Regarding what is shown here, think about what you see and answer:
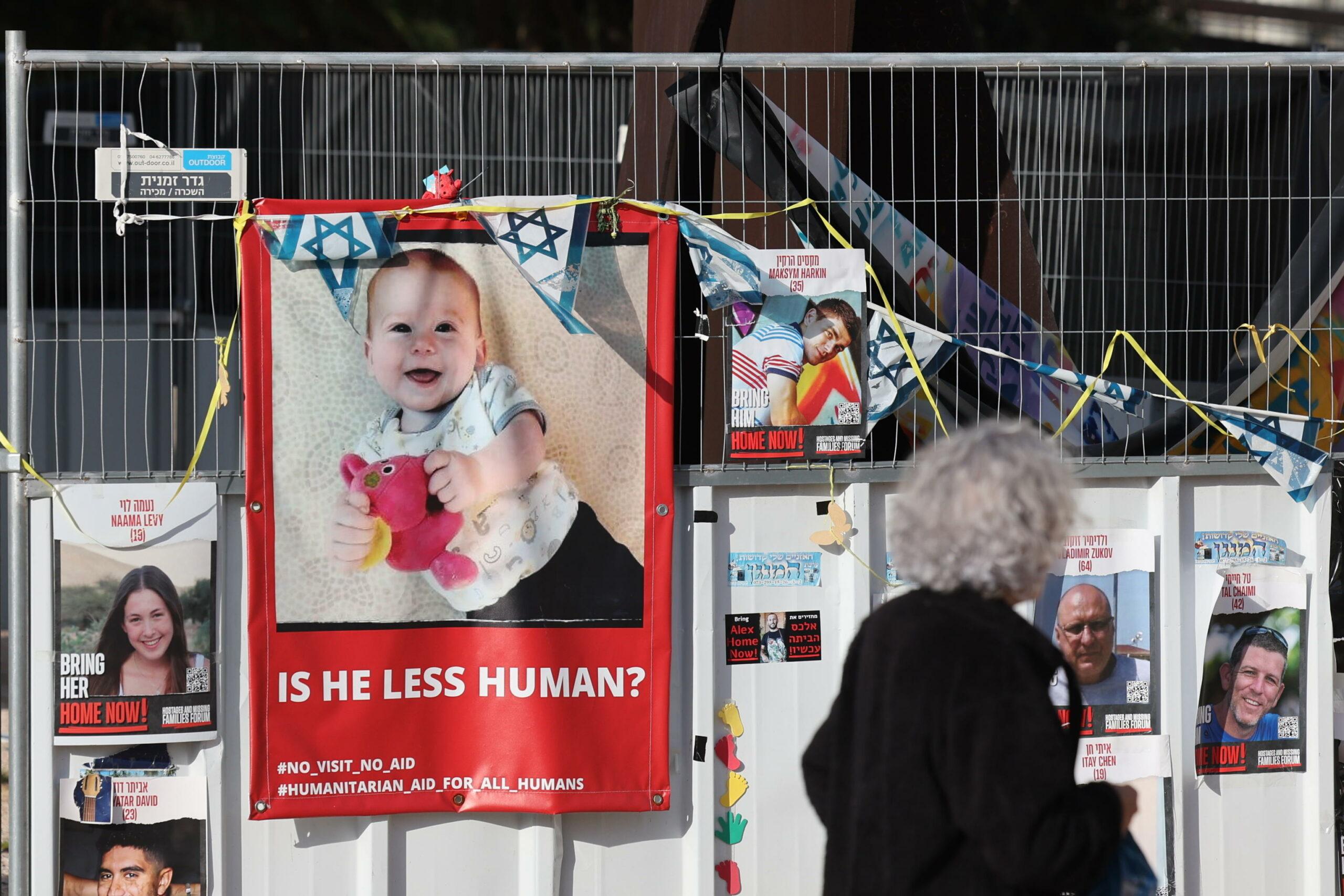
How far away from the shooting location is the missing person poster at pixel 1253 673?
4.04 meters

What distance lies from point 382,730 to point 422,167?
397 cm

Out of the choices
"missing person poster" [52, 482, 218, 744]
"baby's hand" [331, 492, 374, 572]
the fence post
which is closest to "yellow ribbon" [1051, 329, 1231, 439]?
"baby's hand" [331, 492, 374, 572]

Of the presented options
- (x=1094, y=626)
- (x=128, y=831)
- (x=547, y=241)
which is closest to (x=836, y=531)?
(x=1094, y=626)

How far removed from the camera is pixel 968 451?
226 centimetres

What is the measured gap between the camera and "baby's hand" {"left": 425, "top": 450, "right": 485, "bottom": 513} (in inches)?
149

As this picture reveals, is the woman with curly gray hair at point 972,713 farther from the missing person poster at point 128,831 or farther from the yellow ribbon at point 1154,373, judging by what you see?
the missing person poster at point 128,831

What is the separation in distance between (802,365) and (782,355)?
69mm

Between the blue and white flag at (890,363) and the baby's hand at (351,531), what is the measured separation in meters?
1.53

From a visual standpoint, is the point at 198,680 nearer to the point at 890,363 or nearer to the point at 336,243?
the point at 336,243

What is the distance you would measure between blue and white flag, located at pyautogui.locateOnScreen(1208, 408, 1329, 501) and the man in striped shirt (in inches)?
47.5

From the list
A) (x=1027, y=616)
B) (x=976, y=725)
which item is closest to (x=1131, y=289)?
(x=1027, y=616)

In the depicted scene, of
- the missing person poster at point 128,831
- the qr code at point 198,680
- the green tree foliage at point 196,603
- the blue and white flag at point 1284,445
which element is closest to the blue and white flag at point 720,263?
the blue and white flag at point 1284,445

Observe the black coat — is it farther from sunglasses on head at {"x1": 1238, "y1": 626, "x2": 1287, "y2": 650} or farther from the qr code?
the qr code

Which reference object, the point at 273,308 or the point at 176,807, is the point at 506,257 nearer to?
the point at 273,308
